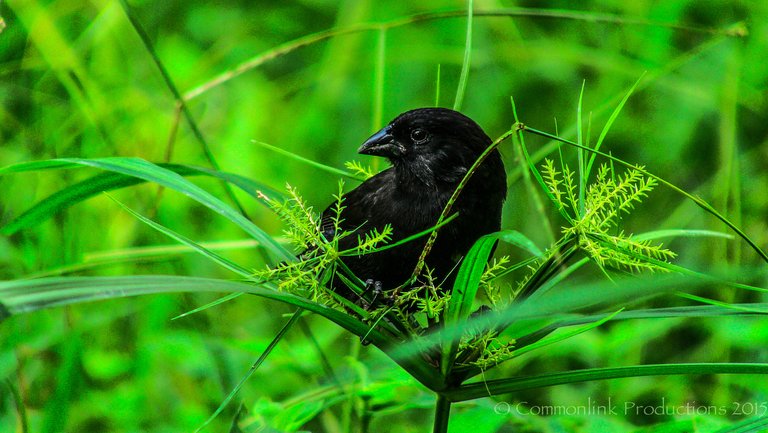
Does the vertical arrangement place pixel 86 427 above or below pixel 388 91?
below

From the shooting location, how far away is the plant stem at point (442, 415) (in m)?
1.22

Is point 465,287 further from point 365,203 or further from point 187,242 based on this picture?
point 365,203

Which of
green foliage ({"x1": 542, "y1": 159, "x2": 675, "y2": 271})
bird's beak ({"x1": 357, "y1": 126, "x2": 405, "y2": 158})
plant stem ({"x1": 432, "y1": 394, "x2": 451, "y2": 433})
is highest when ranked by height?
bird's beak ({"x1": 357, "y1": 126, "x2": 405, "y2": 158})

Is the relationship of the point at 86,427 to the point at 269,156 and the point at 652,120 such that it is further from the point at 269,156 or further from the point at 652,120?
the point at 652,120

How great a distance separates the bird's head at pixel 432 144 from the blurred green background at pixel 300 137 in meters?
0.46

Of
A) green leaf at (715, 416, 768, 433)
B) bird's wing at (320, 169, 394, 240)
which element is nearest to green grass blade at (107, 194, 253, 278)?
bird's wing at (320, 169, 394, 240)

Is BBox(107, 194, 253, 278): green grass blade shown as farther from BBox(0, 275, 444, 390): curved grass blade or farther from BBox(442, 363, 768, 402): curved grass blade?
BBox(442, 363, 768, 402): curved grass blade

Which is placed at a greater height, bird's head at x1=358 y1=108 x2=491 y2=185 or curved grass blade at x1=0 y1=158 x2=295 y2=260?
bird's head at x1=358 y1=108 x2=491 y2=185

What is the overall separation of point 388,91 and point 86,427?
1799 mm

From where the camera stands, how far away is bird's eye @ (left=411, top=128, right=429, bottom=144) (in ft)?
6.11

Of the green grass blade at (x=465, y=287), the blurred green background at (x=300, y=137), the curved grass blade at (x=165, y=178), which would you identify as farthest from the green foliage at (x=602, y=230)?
the blurred green background at (x=300, y=137)

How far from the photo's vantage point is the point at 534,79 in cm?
376

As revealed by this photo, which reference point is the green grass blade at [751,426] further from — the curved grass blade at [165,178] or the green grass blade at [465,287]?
the curved grass blade at [165,178]

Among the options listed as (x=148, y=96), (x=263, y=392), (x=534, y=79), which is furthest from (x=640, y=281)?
(x=534, y=79)
